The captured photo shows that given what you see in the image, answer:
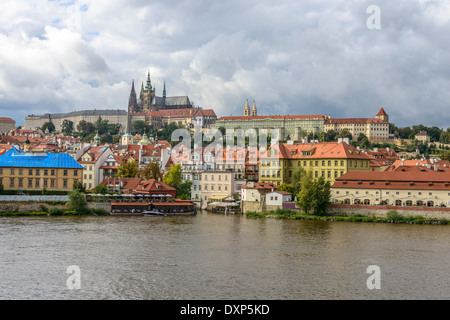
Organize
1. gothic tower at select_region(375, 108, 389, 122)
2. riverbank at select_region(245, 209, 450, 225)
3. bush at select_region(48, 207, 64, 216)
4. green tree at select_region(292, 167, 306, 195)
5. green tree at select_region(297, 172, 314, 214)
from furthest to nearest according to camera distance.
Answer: gothic tower at select_region(375, 108, 389, 122), green tree at select_region(292, 167, 306, 195), green tree at select_region(297, 172, 314, 214), bush at select_region(48, 207, 64, 216), riverbank at select_region(245, 209, 450, 225)

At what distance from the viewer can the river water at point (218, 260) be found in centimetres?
2497

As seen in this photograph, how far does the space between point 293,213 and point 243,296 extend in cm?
3117

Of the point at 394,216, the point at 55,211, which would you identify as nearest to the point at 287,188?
the point at 394,216

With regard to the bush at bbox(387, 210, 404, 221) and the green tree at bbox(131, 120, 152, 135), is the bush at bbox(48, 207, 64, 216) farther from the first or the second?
the green tree at bbox(131, 120, 152, 135)

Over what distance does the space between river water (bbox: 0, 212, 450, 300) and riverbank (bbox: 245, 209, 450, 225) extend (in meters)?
2.86

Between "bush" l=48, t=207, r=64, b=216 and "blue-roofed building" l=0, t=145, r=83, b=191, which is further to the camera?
"blue-roofed building" l=0, t=145, r=83, b=191

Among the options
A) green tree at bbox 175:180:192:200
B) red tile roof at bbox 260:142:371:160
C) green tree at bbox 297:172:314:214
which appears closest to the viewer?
green tree at bbox 297:172:314:214

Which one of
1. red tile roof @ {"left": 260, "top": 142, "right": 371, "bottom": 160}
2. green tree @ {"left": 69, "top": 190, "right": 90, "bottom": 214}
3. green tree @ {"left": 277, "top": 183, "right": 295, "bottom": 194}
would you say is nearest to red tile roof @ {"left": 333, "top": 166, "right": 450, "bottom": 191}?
green tree @ {"left": 277, "top": 183, "right": 295, "bottom": 194}

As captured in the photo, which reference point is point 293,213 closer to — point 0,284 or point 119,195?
point 119,195

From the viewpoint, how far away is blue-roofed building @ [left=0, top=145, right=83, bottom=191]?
57875mm

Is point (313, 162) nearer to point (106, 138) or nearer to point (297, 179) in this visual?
point (297, 179)

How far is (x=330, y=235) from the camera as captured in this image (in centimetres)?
4128
